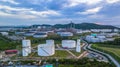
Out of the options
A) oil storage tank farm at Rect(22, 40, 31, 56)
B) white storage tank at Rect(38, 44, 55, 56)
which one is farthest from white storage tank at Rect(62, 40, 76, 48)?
oil storage tank farm at Rect(22, 40, 31, 56)

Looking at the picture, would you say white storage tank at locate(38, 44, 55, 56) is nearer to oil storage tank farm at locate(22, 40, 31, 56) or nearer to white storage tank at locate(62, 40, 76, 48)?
oil storage tank farm at locate(22, 40, 31, 56)

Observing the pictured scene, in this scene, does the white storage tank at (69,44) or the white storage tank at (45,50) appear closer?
the white storage tank at (45,50)

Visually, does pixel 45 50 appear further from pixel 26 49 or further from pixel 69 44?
pixel 69 44

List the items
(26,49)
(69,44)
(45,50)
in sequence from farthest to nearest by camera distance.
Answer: (69,44) < (26,49) < (45,50)

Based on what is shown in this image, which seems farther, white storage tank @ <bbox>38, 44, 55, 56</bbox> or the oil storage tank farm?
the oil storage tank farm

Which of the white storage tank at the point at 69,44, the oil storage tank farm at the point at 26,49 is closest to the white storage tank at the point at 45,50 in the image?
the oil storage tank farm at the point at 26,49

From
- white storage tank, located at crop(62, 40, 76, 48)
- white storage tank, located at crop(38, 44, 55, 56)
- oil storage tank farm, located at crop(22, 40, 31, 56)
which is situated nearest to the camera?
white storage tank, located at crop(38, 44, 55, 56)

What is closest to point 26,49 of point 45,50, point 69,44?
point 45,50

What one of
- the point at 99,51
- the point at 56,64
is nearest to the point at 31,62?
the point at 56,64

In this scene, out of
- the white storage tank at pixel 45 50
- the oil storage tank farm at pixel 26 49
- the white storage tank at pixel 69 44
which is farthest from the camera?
the white storage tank at pixel 69 44

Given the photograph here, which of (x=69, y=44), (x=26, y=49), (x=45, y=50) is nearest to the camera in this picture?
(x=45, y=50)

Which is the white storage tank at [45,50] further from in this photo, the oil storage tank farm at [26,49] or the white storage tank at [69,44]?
the white storage tank at [69,44]

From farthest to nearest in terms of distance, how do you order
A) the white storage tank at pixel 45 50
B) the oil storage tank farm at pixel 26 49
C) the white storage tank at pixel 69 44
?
the white storage tank at pixel 69 44 → the oil storage tank farm at pixel 26 49 → the white storage tank at pixel 45 50
